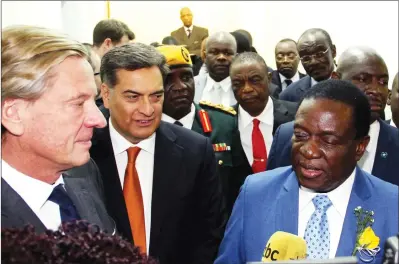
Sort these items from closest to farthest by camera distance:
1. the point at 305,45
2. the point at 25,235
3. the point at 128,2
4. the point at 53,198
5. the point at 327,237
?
the point at 25,235, the point at 53,198, the point at 327,237, the point at 305,45, the point at 128,2

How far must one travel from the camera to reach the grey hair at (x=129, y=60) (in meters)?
3.06

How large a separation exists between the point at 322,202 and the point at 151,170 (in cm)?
99

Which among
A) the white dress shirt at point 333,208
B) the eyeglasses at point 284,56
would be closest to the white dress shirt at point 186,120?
the white dress shirt at point 333,208

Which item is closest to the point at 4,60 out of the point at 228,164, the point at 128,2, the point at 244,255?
the point at 244,255

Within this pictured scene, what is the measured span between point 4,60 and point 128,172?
4.46ft

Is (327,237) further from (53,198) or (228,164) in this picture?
(228,164)

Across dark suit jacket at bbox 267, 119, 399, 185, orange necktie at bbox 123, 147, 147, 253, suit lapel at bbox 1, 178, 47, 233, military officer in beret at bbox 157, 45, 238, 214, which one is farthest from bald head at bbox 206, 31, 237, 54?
suit lapel at bbox 1, 178, 47, 233

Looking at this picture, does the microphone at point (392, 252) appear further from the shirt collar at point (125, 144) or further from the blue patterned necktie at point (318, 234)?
the shirt collar at point (125, 144)

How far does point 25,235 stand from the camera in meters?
1.14

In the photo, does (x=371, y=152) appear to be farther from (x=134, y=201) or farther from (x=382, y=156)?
(x=134, y=201)

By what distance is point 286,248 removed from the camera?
5.39ft

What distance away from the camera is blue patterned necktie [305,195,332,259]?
2184 millimetres

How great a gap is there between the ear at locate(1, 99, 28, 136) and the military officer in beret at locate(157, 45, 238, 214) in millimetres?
2114

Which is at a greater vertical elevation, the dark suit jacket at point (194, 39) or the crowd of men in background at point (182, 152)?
the crowd of men in background at point (182, 152)
